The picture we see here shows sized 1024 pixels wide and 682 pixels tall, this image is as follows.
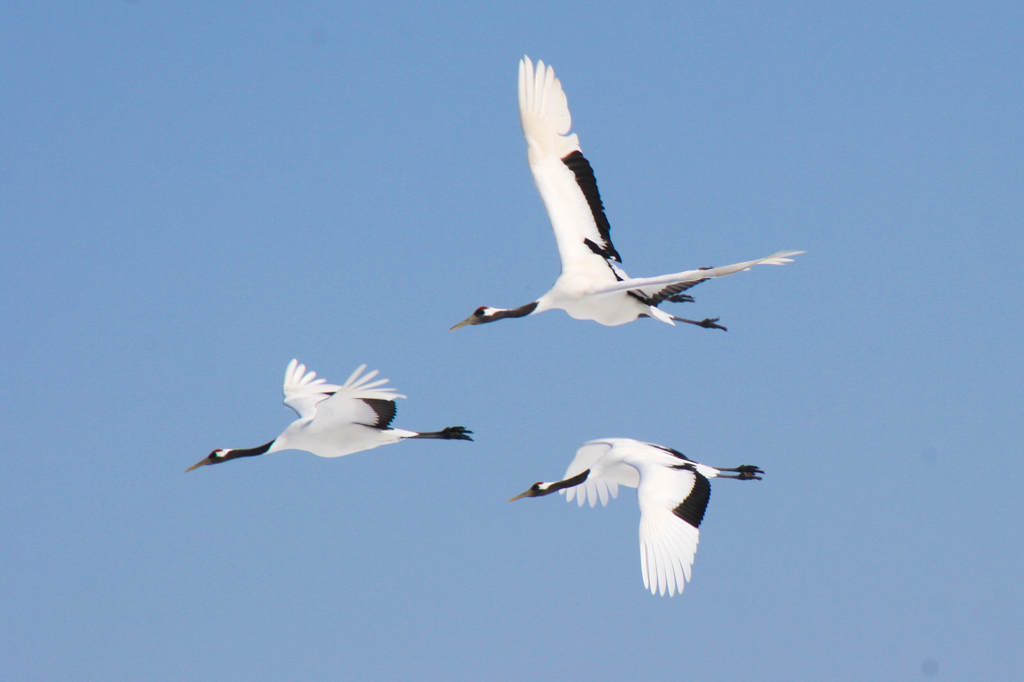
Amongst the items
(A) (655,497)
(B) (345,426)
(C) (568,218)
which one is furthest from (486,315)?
(A) (655,497)

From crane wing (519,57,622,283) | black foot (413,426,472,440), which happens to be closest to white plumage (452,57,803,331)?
crane wing (519,57,622,283)

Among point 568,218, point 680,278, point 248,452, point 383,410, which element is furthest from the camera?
point 568,218

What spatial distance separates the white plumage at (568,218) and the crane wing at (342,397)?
77.3 inches

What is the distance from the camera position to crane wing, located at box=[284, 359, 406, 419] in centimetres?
1173

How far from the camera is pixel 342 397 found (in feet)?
39.9

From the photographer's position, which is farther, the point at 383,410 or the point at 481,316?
the point at 481,316

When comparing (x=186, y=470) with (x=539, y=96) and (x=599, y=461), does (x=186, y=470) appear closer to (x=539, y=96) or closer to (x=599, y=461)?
(x=599, y=461)

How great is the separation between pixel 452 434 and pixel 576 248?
2717mm

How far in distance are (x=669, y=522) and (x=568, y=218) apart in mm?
4239

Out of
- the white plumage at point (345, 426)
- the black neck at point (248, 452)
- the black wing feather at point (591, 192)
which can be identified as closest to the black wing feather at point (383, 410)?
the white plumage at point (345, 426)

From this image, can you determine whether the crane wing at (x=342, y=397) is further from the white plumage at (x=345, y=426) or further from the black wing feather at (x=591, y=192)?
the black wing feather at (x=591, y=192)

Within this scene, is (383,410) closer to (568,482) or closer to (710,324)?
(568,482)

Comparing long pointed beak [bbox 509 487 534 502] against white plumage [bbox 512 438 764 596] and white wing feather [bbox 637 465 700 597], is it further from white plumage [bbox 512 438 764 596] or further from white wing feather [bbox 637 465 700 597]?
white wing feather [bbox 637 465 700 597]

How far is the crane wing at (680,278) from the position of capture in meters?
10.7
